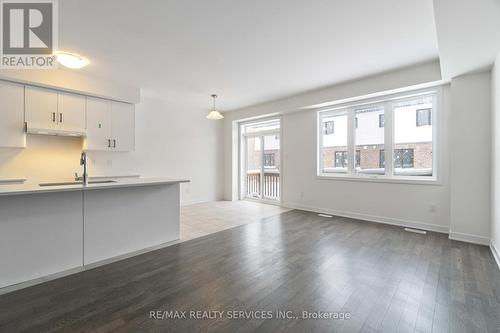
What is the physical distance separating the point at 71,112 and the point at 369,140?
5.84m

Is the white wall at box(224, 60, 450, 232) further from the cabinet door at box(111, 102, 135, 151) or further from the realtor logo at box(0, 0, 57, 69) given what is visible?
the realtor logo at box(0, 0, 57, 69)

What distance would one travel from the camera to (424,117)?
4.17m

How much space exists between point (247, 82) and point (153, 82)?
1908mm

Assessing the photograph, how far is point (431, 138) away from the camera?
4.08 meters

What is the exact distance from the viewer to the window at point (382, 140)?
418cm

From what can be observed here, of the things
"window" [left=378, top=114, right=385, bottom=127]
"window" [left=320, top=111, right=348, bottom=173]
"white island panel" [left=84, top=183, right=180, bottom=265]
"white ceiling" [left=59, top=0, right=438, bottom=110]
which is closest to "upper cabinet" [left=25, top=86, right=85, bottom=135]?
"white ceiling" [left=59, top=0, right=438, bottom=110]

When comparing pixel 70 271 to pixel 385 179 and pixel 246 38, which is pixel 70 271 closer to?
pixel 246 38

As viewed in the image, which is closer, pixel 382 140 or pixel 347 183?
pixel 382 140

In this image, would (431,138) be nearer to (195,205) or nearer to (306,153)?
(306,153)

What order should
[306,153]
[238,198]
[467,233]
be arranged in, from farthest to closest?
[238,198]
[306,153]
[467,233]

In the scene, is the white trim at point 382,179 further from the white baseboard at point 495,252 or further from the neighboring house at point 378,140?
the white baseboard at point 495,252

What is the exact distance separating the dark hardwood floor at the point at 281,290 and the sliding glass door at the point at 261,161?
3.60m

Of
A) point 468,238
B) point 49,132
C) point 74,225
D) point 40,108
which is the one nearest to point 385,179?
point 468,238

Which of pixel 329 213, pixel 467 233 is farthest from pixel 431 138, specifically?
pixel 329 213
